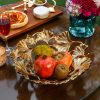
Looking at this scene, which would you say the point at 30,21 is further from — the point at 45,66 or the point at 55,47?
the point at 45,66

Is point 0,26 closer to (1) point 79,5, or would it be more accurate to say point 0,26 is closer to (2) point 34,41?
(2) point 34,41

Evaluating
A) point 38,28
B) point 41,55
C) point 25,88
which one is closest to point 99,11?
point 38,28

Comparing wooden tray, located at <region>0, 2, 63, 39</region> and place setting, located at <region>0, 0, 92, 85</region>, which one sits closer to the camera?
place setting, located at <region>0, 0, 92, 85</region>

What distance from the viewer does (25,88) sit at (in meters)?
1.06

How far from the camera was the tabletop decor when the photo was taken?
4.24ft

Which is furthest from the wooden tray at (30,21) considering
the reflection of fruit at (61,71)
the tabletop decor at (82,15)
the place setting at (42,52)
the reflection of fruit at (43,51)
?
the reflection of fruit at (61,71)

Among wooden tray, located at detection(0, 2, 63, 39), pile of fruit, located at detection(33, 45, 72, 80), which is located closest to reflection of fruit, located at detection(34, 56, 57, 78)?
pile of fruit, located at detection(33, 45, 72, 80)

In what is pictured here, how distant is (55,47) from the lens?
1.23 m

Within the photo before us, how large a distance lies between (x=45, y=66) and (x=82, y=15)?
17.1 inches

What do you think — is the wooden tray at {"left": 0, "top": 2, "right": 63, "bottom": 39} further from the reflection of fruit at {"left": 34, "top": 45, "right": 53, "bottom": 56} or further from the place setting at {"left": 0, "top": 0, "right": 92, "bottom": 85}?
the reflection of fruit at {"left": 34, "top": 45, "right": 53, "bottom": 56}

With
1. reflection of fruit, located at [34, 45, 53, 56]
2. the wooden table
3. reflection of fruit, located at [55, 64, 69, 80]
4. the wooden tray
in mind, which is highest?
reflection of fruit, located at [34, 45, 53, 56]

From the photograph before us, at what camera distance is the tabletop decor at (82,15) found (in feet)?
4.24

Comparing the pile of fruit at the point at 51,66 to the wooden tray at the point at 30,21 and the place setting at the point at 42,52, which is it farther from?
the wooden tray at the point at 30,21

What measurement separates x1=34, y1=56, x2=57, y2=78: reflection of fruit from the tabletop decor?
37cm
